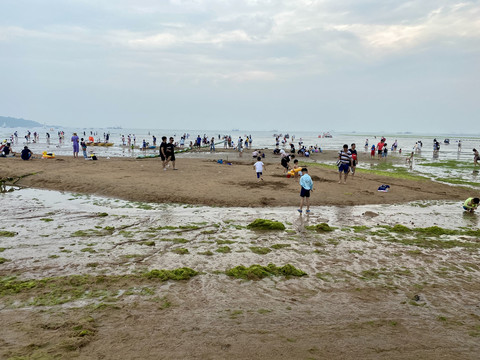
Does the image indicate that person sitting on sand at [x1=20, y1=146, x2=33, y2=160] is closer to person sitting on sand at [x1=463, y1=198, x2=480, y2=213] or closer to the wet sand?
the wet sand

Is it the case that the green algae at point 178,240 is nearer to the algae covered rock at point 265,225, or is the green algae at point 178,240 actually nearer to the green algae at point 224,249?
the green algae at point 224,249

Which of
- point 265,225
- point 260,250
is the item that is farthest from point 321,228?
point 260,250

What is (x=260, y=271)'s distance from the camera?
6676 mm

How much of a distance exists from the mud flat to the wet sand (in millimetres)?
3281

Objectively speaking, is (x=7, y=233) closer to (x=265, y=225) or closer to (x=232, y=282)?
(x=232, y=282)

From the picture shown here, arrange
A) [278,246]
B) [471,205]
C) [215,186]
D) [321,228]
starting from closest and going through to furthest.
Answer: [278,246] < [321,228] < [471,205] < [215,186]

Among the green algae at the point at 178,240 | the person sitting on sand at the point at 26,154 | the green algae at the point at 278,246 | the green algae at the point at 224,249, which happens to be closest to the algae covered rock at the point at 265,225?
the green algae at the point at 278,246

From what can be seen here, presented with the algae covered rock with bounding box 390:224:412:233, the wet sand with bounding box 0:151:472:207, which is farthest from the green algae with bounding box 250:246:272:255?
the wet sand with bounding box 0:151:472:207

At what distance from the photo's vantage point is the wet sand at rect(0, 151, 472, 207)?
46.3ft

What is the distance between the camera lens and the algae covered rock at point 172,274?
6359 millimetres

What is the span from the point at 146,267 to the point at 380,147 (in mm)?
36806

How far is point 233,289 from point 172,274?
52.6 inches

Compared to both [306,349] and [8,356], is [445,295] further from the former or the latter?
[8,356]

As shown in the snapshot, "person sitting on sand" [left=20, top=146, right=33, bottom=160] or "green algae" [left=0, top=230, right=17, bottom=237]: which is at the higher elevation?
"person sitting on sand" [left=20, top=146, right=33, bottom=160]
